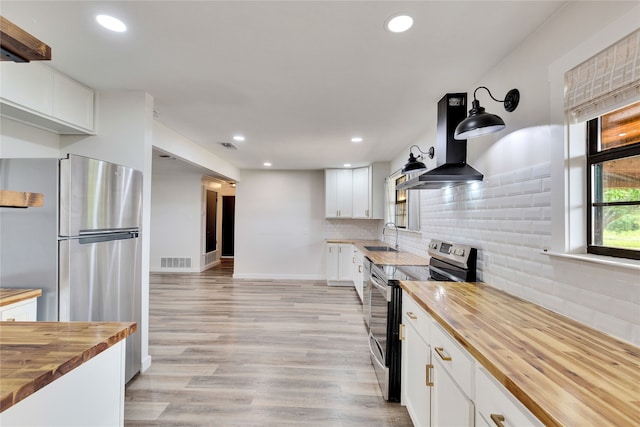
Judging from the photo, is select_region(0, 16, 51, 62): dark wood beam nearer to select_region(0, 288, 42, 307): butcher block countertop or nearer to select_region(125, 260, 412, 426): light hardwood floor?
select_region(0, 288, 42, 307): butcher block countertop

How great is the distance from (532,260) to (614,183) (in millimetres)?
527

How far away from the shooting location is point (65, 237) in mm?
1786

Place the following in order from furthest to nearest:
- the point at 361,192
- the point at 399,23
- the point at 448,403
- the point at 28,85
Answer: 1. the point at 361,192
2. the point at 28,85
3. the point at 399,23
4. the point at 448,403

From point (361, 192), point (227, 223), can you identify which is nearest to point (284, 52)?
point (361, 192)

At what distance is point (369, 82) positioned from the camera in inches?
85.6

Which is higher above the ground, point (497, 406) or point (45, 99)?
point (45, 99)

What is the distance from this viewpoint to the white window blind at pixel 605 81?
1026mm

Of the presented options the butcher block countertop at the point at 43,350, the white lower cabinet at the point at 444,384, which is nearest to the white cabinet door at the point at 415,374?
the white lower cabinet at the point at 444,384

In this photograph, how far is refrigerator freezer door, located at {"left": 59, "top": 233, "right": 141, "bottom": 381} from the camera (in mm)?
1806

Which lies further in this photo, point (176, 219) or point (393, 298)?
point (176, 219)

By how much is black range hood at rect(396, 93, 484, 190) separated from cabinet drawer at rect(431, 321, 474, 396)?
1.12 m

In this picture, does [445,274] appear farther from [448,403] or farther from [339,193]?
[339,193]

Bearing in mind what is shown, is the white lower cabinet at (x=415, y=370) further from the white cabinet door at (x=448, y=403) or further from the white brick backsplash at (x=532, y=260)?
the white brick backsplash at (x=532, y=260)

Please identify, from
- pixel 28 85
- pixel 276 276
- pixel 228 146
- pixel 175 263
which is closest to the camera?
pixel 28 85
